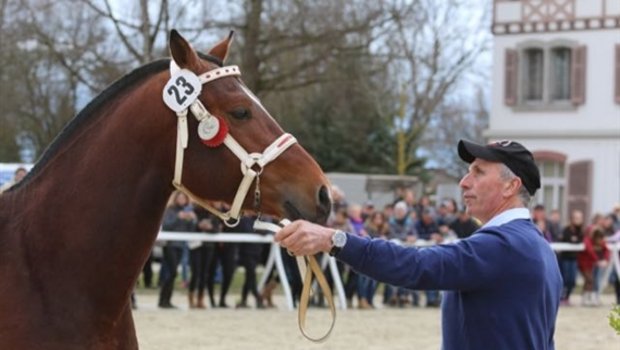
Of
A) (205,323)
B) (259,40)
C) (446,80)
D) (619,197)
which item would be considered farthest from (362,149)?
(205,323)

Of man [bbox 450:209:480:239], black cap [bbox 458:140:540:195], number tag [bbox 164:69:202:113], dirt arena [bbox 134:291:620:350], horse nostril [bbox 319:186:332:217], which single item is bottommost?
dirt arena [bbox 134:291:620:350]

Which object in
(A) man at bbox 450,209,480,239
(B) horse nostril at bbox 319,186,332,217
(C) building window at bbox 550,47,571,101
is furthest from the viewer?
(C) building window at bbox 550,47,571,101

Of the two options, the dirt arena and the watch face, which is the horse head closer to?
the watch face

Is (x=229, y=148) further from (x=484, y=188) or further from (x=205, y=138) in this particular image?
(x=484, y=188)

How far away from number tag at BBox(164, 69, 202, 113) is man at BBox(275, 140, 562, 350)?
0.69 metres

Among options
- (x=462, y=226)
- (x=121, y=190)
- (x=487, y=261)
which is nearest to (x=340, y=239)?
(x=487, y=261)

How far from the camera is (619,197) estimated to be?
30328 mm

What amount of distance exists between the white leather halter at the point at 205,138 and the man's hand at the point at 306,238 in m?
0.36

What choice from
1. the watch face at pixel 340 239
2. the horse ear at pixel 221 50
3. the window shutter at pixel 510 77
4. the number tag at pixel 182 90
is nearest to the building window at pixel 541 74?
the window shutter at pixel 510 77

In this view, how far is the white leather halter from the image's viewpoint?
3576 millimetres

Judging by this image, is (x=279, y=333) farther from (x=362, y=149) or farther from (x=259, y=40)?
(x=362, y=149)

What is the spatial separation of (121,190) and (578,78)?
A: 29.1 metres

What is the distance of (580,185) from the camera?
101ft

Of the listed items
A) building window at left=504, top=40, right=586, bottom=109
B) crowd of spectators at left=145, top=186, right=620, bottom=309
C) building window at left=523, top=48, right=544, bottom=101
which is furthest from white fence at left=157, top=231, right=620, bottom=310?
building window at left=523, top=48, right=544, bottom=101
